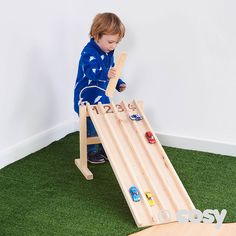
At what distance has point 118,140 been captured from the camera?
6.44ft

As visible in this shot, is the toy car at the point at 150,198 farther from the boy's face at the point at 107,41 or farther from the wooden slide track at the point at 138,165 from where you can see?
the boy's face at the point at 107,41

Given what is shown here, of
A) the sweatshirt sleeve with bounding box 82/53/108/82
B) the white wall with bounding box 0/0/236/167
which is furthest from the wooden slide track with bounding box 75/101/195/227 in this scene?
the white wall with bounding box 0/0/236/167

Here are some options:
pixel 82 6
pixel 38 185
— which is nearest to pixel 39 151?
pixel 38 185

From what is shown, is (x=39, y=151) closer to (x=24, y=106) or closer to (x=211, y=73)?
(x=24, y=106)

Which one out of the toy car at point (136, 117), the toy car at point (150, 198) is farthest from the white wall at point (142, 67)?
the toy car at point (150, 198)

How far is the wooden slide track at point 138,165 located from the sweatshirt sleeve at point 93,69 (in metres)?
0.14

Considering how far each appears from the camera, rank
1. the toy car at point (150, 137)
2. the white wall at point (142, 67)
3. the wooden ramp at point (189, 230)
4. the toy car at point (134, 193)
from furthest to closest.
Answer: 1. the white wall at point (142, 67)
2. the toy car at point (150, 137)
3. the toy car at point (134, 193)
4. the wooden ramp at point (189, 230)

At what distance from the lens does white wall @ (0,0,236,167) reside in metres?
2.22

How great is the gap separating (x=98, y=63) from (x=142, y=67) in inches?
17.1

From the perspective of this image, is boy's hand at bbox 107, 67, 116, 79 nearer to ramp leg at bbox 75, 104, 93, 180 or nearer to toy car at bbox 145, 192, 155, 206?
ramp leg at bbox 75, 104, 93, 180

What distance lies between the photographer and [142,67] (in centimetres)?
250

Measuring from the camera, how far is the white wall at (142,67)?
2217 mm

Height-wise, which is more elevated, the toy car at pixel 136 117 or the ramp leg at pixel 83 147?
the toy car at pixel 136 117

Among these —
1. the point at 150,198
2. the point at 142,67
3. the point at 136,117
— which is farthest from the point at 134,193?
the point at 142,67
